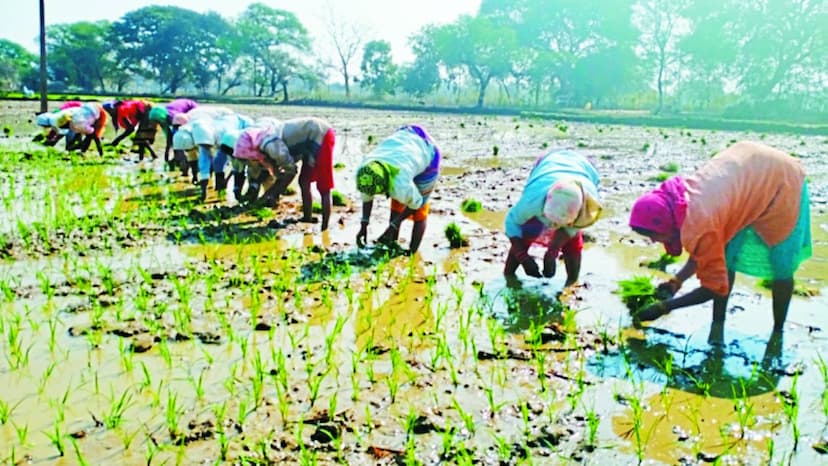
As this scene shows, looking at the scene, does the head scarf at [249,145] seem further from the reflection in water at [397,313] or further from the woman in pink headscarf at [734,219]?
the woman in pink headscarf at [734,219]

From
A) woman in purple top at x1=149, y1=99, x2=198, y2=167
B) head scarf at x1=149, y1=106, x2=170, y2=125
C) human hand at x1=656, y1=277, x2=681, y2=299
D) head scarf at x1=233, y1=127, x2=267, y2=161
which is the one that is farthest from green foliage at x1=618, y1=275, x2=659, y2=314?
head scarf at x1=149, y1=106, x2=170, y2=125

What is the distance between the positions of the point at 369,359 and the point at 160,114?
898 cm

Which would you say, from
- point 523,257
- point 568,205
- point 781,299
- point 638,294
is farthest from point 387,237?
point 781,299

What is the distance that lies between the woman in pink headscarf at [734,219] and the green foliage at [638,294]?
0.95 feet

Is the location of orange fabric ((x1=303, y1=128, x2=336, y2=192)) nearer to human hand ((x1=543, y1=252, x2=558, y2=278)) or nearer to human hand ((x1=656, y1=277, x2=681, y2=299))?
human hand ((x1=543, y1=252, x2=558, y2=278))

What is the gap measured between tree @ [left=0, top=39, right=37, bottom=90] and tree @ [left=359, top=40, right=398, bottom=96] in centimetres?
3304

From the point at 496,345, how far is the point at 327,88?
2602 inches

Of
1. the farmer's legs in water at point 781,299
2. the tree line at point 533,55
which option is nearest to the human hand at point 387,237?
the farmer's legs in water at point 781,299

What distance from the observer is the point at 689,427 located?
112 inches

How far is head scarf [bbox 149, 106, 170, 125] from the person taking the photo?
36.2 ft

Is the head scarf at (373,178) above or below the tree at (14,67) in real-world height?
Result: below

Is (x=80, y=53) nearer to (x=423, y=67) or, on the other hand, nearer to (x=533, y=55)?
(x=423, y=67)

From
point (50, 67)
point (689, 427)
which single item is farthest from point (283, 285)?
point (50, 67)

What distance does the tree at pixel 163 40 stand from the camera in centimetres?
5884
